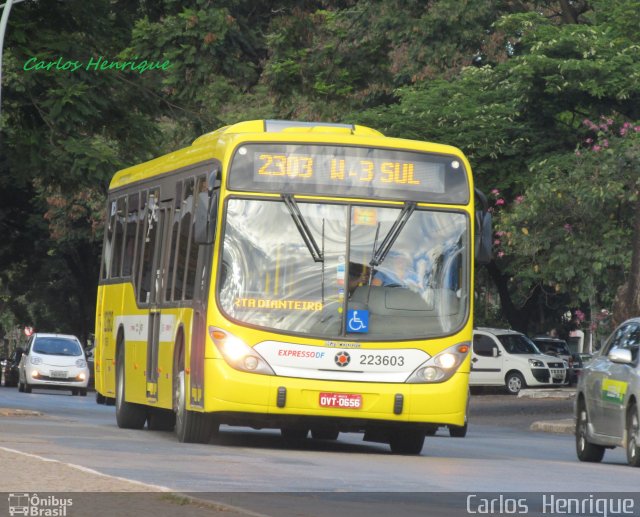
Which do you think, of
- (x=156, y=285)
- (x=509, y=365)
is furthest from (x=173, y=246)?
(x=509, y=365)

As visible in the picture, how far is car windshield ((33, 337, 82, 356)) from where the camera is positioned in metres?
48.8

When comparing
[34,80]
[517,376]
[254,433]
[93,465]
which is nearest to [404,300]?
[93,465]

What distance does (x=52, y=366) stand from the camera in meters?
48.3

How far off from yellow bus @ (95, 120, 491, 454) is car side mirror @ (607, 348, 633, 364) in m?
1.49

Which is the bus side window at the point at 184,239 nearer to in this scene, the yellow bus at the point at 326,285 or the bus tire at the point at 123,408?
the yellow bus at the point at 326,285

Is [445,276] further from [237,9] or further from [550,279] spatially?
[237,9]

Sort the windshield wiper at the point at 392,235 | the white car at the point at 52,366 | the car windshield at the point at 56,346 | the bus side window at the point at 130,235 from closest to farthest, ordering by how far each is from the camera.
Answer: the windshield wiper at the point at 392,235, the bus side window at the point at 130,235, the white car at the point at 52,366, the car windshield at the point at 56,346

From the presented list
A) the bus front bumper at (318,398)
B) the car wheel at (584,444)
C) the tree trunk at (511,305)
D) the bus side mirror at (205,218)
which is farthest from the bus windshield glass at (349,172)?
the tree trunk at (511,305)

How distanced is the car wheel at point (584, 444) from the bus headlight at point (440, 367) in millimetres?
2276

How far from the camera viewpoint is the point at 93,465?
47.3 feet

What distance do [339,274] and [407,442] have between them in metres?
2.62

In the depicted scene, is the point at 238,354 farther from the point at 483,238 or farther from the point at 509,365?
the point at 509,365

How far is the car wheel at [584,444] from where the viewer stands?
19922 mm

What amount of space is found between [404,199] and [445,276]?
92cm
